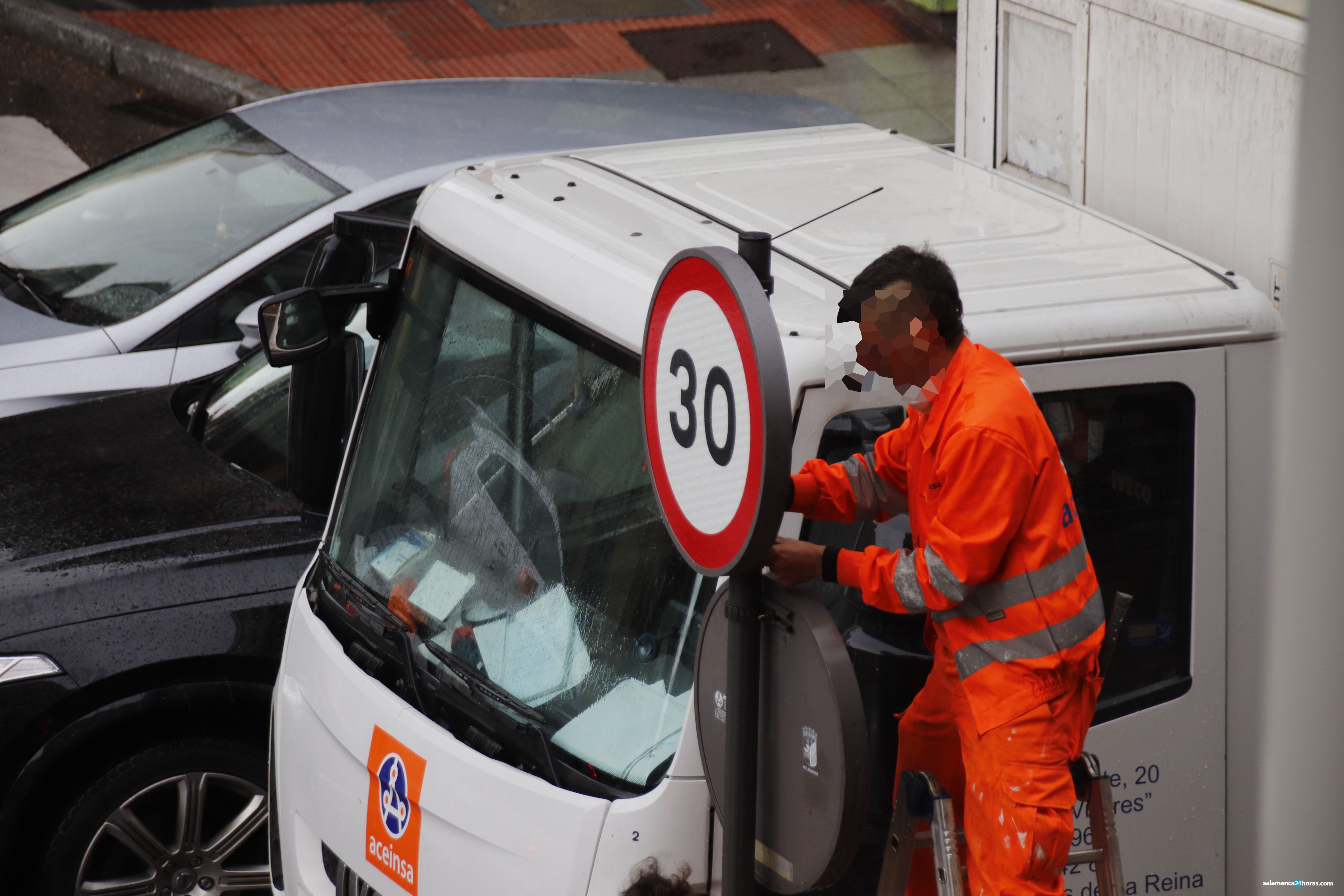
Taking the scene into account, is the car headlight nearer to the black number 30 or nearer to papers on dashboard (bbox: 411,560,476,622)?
papers on dashboard (bbox: 411,560,476,622)

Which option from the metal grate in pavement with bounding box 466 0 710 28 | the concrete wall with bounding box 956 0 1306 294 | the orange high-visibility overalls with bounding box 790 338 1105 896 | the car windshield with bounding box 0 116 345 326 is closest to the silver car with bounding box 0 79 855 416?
the car windshield with bounding box 0 116 345 326

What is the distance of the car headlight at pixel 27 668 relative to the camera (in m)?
3.96

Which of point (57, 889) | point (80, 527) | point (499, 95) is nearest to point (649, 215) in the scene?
point (80, 527)

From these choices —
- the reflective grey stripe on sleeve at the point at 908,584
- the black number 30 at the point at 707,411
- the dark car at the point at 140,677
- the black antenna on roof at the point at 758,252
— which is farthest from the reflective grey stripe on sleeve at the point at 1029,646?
the dark car at the point at 140,677

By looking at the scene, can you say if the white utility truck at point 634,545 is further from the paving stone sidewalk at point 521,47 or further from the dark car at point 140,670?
the paving stone sidewalk at point 521,47

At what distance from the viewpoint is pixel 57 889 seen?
13.4ft

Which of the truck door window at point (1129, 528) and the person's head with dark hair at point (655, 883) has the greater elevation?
the truck door window at point (1129, 528)

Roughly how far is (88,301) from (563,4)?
34.9 ft

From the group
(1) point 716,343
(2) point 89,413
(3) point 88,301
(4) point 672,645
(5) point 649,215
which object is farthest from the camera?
(3) point 88,301

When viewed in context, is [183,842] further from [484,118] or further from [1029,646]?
[484,118]

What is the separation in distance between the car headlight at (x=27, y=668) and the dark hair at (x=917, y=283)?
2.62 m

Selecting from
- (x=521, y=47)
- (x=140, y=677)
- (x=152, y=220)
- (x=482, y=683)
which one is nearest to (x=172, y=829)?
(x=140, y=677)

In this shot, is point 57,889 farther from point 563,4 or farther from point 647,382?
point 563,4

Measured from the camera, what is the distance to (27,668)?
13.1ft
